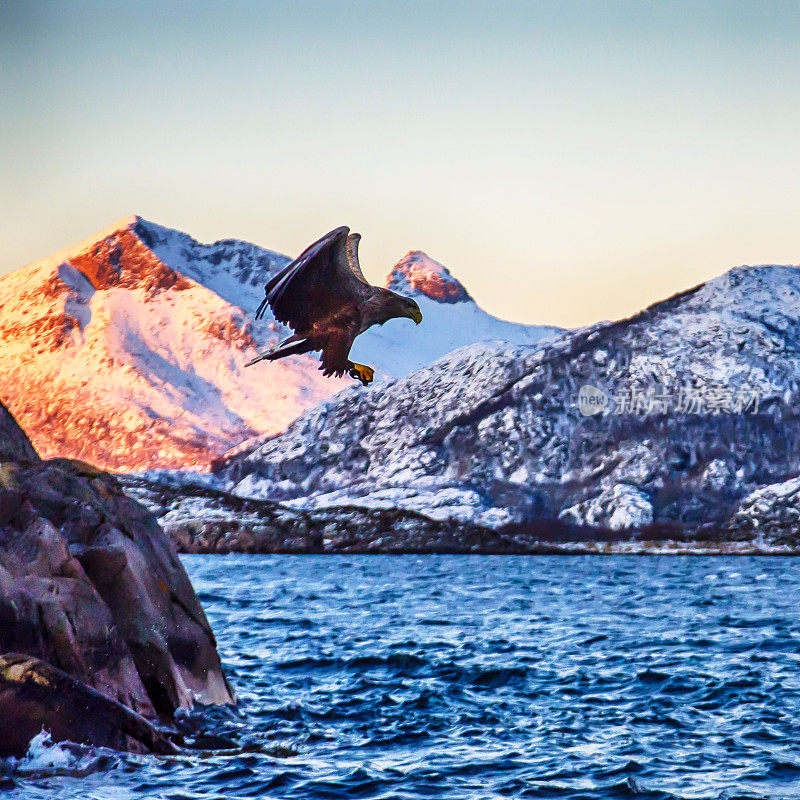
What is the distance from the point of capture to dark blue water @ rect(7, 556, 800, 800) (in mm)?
12289

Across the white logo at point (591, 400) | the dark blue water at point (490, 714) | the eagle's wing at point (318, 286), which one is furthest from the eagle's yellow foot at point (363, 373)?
the white logo at point (591, 400)

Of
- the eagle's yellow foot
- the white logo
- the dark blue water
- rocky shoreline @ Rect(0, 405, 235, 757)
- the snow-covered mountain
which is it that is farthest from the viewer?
the white logo

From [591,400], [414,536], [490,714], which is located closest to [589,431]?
[591,400]

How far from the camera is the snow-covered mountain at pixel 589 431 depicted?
530 feet

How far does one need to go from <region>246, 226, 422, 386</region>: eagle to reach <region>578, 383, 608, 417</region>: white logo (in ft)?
519

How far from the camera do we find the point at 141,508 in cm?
1569

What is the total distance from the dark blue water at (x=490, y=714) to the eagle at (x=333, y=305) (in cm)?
469

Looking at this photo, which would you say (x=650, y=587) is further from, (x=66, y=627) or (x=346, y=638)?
(x=66, y=627)

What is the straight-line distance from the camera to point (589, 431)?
6718 inches

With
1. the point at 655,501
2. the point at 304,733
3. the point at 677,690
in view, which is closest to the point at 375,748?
the point at 304,733

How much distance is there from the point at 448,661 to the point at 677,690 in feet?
16.7

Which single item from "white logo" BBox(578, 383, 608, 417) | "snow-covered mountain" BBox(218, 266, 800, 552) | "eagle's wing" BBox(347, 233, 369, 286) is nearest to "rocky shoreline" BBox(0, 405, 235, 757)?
"eagle's wing" BBox(347, 233, 369, 286)

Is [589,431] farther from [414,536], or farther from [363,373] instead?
[363,373]

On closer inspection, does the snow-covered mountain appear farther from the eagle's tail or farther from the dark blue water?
the eagle's tail
